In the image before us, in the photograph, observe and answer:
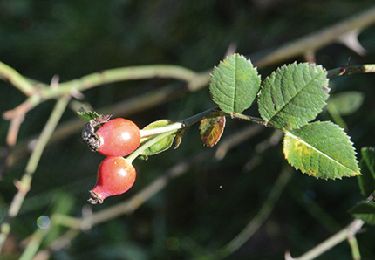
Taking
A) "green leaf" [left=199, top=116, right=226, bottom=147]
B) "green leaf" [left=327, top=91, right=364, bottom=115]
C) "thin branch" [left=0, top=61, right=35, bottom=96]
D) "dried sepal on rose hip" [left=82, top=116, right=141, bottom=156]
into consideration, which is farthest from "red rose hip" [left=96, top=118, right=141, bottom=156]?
"green leaf" [left=327, top=91, right=364, bottom=115]

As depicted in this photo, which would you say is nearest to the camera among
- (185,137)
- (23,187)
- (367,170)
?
(367,170)

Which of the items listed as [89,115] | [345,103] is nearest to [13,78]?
[89,115]

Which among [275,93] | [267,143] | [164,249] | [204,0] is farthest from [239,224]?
[275,93]

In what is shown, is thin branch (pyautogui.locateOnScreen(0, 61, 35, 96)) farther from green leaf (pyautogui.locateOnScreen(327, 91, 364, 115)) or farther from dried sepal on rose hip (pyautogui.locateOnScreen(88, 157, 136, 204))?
green leaf (pyautogui.locateOnScreen(327, 91, 364, 115))

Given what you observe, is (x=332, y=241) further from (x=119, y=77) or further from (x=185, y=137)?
(x=185, y=137)

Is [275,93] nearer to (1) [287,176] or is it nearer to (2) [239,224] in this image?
(1) [287,176]

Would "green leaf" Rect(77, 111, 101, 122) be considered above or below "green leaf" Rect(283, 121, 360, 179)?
above

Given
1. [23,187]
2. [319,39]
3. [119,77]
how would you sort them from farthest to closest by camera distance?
[319,39], [119,77], [23,187]
